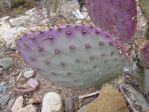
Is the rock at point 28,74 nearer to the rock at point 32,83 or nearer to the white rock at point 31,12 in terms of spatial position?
the rock at point 32,83

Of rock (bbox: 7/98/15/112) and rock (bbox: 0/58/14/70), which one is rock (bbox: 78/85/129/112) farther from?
rock (bbox: 0/58/14/70)

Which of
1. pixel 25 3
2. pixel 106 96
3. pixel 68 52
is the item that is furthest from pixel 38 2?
pixel 68 52

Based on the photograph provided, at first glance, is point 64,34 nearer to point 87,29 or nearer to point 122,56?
point 87,29

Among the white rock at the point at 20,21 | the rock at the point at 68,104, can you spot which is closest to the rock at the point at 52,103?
the rock at the point at 68,104

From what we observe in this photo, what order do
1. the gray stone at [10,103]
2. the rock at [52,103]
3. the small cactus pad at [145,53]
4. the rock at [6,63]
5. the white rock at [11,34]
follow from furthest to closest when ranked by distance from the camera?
the white rock at [11,34]
the rock at [6,63]
the gray stone at [10,103]
the rock at [52,103]
the small cactus pad at [145,53]

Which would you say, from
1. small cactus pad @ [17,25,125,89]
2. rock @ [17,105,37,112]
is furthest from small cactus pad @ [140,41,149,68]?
rock @ [17,105,37,112]

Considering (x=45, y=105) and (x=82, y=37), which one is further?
(x=45, y=105)

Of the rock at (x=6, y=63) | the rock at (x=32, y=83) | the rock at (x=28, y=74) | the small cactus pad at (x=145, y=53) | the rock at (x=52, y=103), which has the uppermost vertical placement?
the small cactus pad at (x=145, y=53)
